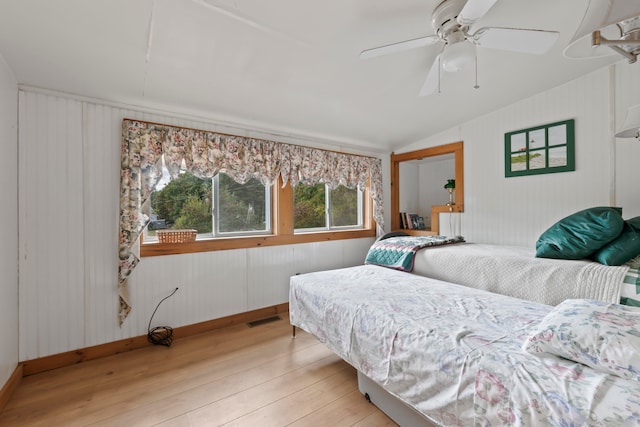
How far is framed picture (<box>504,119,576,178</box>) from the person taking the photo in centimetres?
279

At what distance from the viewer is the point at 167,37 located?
5.75ft

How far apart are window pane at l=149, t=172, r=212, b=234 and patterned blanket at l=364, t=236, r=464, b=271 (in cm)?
195

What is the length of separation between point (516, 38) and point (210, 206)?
2908mm

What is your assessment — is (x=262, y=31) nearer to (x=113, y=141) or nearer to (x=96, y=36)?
(x=96, y=36)

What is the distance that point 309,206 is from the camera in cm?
381

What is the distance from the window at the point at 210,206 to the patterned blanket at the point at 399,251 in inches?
53.9

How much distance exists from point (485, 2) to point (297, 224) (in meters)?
2.87

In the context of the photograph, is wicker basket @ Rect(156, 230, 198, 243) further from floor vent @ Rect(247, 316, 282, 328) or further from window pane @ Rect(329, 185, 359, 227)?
window pane @ Rect(329, 185, 359, 227)

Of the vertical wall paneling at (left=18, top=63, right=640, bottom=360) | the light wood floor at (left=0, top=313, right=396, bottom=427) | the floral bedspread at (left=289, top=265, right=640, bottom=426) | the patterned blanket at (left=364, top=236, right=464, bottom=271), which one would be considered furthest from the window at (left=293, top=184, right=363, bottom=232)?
the light wood floor at (left=0, top=313, right=396, bottom=427)

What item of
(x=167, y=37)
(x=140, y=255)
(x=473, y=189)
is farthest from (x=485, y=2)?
(x=140, y=255)

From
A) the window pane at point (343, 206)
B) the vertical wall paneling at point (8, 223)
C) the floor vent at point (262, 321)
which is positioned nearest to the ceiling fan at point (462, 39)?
the vertical wall paneling at point (8, 223)

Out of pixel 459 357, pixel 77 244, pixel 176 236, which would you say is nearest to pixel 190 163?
pixel 176 236

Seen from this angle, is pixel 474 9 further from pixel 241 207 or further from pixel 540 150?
pixel 241 207

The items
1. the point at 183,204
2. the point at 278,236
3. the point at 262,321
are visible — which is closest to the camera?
the point at 183,204
